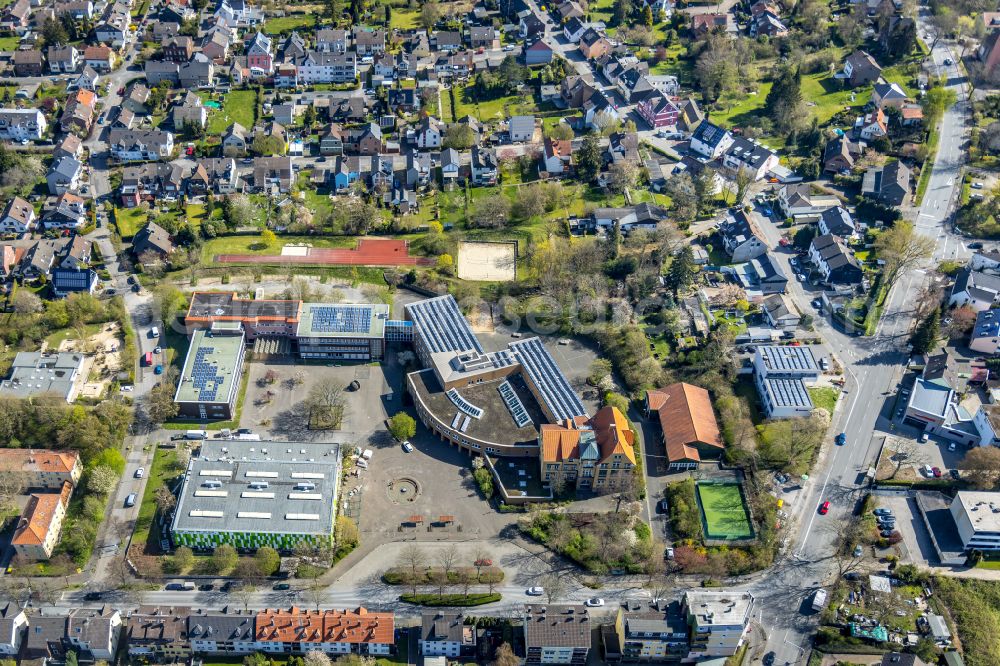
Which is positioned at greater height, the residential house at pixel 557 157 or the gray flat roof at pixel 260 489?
the residential house at pixel 557 157

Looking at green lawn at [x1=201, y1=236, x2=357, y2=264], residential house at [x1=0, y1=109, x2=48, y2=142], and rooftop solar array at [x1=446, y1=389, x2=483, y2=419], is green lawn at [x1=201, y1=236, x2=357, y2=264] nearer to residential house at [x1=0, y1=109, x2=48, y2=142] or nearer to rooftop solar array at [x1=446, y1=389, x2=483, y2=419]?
rooftop solar array at [x1=446, y1=389, x2=483, y2=419]

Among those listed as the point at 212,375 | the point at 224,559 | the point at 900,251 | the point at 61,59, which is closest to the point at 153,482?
the point at 212,375

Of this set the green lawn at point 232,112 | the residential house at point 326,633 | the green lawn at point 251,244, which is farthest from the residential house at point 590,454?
the green lawn at point 232,112

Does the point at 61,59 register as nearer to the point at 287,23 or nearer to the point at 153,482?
the point at 287,23

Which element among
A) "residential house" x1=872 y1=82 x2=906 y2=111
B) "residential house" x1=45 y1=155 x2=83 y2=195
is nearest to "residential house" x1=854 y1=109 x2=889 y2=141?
"residential house" x1=872 y1=82 x2=906 y2=111

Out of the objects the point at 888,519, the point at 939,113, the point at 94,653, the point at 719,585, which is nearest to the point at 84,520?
the point at 94,653

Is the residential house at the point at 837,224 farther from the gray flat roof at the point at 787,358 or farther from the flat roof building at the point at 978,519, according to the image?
the flat roof building at the point at 978,519
